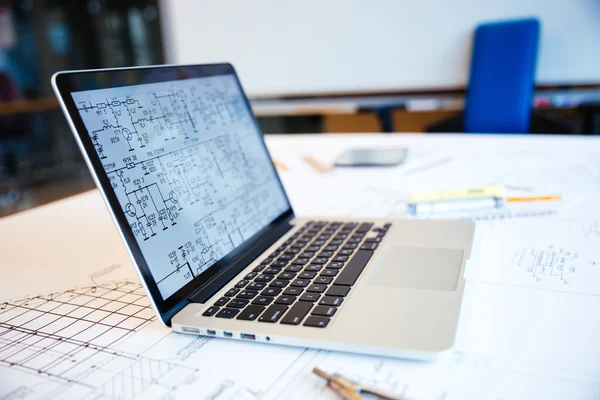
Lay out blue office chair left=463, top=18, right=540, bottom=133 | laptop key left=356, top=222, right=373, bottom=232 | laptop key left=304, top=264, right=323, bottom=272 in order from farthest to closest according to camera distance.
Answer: blue office chair left=463, top=18, right=540, bottom=133
laptop key left=356, top=222, right=373, bottom=232
laptop key left=304, top=264, right=323, bottom=272

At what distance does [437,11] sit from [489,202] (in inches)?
74.3

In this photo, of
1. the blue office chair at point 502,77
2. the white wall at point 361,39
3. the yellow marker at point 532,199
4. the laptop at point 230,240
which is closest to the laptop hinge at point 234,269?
the laptop at point 230,240

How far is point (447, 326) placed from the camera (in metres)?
0.49

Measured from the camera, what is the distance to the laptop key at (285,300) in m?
0.57

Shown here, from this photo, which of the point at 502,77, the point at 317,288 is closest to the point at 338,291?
the point at 317,288

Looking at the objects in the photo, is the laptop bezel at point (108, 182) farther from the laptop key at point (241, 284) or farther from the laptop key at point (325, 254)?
the laptop key at point (325, 254)

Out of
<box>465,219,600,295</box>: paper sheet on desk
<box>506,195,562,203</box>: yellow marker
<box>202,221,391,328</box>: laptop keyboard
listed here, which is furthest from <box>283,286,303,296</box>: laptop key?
<box>506,195,562,203</box>: yellow marker

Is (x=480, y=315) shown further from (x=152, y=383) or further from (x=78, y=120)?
(x=78, y=120)

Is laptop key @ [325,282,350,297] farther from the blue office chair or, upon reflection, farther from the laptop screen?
the blue office chair

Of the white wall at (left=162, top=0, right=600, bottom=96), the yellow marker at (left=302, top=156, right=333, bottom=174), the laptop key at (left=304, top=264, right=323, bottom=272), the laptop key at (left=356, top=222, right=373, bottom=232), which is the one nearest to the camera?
the laptop key at (left=304, top=264, right=323, bottom=272)

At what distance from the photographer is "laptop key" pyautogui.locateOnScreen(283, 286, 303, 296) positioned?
58 centimetres

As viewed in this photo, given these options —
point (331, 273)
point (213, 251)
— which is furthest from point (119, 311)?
point (331, 273)

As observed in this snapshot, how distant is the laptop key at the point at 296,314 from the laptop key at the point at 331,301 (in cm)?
2

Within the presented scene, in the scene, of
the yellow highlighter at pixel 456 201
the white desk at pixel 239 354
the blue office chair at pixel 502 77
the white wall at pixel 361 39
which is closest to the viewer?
the white desk at pixel 239 354
